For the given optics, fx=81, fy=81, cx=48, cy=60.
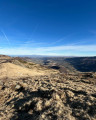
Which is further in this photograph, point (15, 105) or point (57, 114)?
point (15, 105)

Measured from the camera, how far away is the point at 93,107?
6926 mm

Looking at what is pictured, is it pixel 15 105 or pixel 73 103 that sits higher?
pixel 73 103

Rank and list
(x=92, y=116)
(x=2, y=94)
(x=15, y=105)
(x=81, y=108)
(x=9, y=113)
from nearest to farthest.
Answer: (x=92, y=116)
(x=81, y=108)
(x=9, y=113)
(x=15, y=105)
(x=2, y=94)

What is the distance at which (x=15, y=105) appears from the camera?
29.0ft

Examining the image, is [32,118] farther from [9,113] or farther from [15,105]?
[15,105]

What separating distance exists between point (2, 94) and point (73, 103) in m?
9.86

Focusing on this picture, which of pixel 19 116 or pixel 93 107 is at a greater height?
pixel 93 107

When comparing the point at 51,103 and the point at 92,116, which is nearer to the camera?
the point at 92,116

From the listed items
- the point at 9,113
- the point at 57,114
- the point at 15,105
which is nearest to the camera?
the point at 57,114

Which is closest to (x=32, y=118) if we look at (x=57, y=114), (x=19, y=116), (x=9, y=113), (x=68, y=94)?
(x=19, y=116)

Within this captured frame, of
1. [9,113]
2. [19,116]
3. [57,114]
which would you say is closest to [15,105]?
[9,113]

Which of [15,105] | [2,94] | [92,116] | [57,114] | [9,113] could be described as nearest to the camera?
[92,116]

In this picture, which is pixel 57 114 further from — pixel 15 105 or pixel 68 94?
pixel 15 105

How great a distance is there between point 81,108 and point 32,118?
4.25 m
